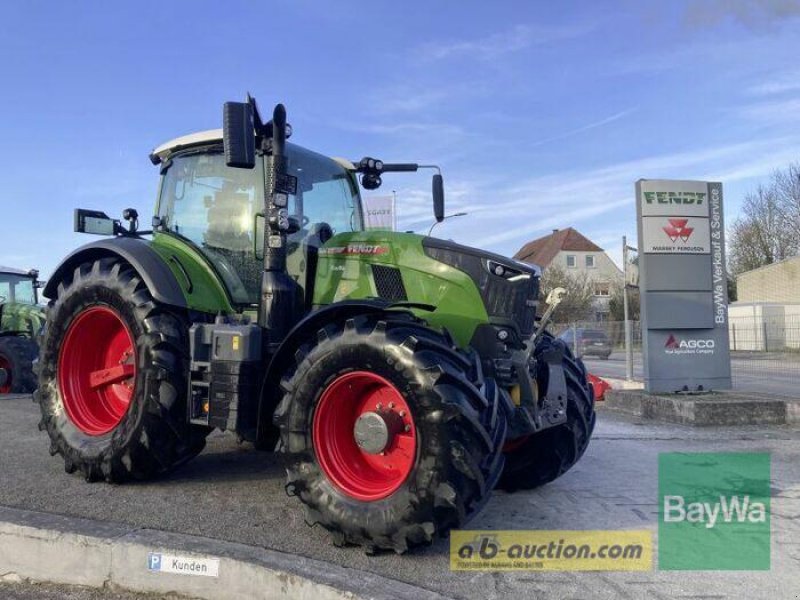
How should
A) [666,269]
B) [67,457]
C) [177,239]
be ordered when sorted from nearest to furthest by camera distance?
[67,457] → [177,239] → [666,269]

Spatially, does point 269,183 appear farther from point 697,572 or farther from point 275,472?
point 697,572

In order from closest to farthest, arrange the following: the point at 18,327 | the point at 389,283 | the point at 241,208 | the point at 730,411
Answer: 1. the point at 389,283
2. the point at 241,208
3. the point at 730,411
4. the point at 18,327

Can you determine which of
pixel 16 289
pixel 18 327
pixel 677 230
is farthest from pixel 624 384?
pixel 16 289

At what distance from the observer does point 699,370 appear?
9844mm

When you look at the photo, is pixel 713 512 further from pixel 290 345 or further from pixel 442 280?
pixel 290 345

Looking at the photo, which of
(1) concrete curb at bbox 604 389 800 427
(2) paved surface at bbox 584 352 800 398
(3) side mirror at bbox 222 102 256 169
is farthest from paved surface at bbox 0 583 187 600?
(2) paved surface at bbox 584 352 800 398

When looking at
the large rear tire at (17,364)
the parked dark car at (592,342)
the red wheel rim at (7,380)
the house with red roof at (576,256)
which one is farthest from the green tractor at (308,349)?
the house with red roof at (576,256)

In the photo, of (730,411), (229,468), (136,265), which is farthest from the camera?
(730,411)

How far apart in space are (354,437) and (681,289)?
7.23 m

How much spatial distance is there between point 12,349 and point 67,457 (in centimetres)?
822

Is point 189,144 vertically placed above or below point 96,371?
above

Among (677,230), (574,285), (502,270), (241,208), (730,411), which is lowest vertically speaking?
(730,411)

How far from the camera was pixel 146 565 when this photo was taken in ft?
11.8

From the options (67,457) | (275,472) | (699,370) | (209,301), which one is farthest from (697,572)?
(699,370)
